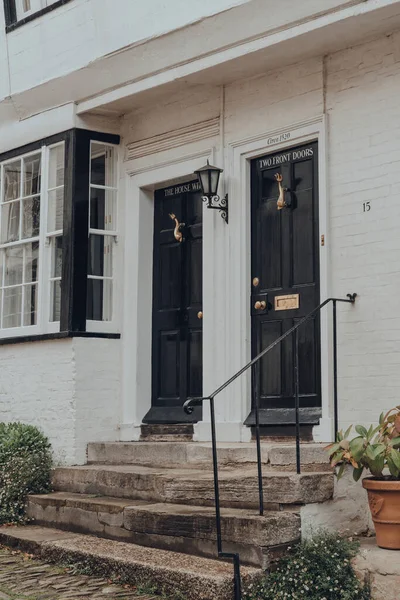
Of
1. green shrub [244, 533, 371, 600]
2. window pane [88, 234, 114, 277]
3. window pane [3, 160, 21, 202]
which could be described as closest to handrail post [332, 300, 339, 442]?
green shrub [244, 533, 371, 600]

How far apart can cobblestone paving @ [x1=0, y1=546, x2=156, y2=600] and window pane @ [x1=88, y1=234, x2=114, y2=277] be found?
10.6ft

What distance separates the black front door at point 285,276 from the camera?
7.25m

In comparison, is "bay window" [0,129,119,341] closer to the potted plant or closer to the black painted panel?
the black painted panel

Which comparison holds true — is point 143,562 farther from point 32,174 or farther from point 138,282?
point 32,174

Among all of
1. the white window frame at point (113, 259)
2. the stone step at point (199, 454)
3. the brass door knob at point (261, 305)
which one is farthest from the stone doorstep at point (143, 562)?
the brass door knob at point (261, 305)

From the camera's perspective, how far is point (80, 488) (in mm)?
7840

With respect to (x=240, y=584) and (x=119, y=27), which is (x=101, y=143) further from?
(x=240, y=584)

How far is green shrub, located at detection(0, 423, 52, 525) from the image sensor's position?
7.85m

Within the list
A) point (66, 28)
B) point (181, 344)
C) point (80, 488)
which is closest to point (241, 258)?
point (181, 344)

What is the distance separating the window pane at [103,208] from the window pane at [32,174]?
746 millimetres

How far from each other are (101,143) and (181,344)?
2264 mm

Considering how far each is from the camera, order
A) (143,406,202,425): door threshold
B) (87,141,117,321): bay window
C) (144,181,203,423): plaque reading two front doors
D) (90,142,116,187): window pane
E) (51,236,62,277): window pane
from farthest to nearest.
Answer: (90,142,116,187): window pane < (51,236,62,277): window pane < (87,141,117,321): bay window < (144,181,203,423): plaque reading two front doors < (143,406,202,425): door threshold

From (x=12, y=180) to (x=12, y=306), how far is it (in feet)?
4.66

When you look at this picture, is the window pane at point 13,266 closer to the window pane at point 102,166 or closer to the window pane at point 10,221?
the window pane at point 10,221
